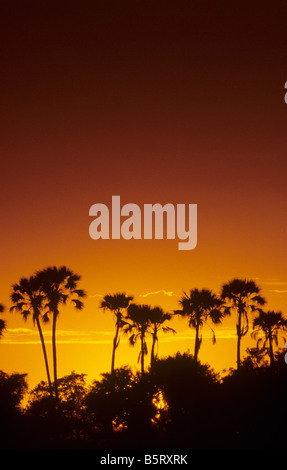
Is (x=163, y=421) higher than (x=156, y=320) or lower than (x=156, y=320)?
lower

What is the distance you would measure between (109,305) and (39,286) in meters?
12.5

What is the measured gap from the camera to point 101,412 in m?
57.1

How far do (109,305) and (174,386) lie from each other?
78.4 feet

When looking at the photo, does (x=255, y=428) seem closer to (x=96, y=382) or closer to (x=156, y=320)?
(x=96, y=382)

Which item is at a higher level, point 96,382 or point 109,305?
point 109,305

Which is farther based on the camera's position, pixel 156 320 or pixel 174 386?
pixel 156 320

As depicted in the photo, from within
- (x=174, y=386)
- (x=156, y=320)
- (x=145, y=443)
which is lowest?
(x=145, y=443)

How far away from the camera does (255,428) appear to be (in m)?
50.9

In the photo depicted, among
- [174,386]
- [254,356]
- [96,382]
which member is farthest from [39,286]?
[254,356]

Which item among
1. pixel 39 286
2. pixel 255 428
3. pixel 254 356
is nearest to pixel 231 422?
pixel 255 428
